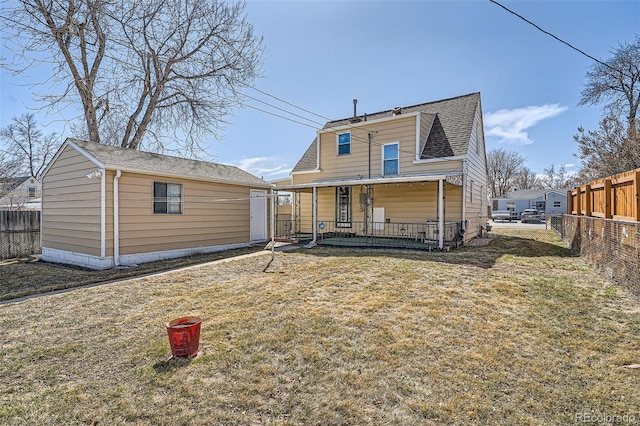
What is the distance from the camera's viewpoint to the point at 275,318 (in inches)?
175

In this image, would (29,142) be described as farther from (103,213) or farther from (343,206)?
(343,206)

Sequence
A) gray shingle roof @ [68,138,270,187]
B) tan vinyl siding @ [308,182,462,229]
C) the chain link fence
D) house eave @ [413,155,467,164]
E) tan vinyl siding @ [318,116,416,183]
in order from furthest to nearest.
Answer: tan vinyl siding @ [318,116,416,183] < tan vinyl siding @ [308,182,462,229] < house eave @ [413,155,467,164] < gray shingle roof @ [68,138,270,187] < the chain link fence

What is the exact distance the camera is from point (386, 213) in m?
13.2

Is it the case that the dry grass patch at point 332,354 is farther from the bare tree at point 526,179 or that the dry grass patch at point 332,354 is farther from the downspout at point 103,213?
the bare tree at point 526,179

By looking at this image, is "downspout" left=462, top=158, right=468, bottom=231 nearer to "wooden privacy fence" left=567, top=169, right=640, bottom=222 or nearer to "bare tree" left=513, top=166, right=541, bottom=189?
"wooden privacy fence" left=567, top=169, right=640, bottom=222

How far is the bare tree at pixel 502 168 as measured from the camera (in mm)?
54306

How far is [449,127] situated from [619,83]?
19165 mm

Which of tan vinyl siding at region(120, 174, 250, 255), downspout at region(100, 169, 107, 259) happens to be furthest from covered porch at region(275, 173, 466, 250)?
downspout at region(100, 169, 107, 259)

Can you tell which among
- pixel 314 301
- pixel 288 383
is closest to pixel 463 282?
pixel 314 301

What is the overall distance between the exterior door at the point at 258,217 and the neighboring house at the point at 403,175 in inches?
39.0

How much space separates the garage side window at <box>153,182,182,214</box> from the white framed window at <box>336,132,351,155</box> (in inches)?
287

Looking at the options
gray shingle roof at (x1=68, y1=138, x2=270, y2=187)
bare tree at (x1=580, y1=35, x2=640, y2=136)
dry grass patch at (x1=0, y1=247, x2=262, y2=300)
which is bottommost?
dry grass patch at (x1=0, y1=247, x2=262, y2=300)

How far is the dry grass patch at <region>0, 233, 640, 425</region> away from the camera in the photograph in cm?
250

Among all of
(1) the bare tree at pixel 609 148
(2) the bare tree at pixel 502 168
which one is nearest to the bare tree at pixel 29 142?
(1) the bare tree at pixel 609 148
